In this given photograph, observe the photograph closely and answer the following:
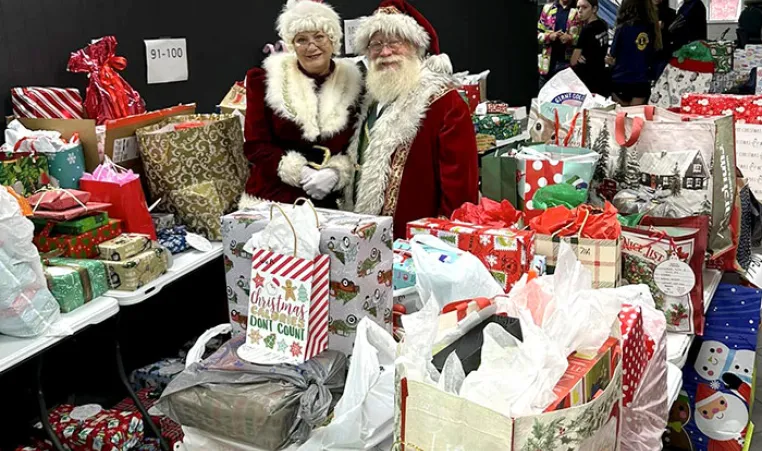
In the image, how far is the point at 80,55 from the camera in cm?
283

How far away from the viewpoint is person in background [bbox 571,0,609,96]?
6000mm

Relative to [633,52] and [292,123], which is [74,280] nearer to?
[292,123]

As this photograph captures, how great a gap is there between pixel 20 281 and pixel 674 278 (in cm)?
180

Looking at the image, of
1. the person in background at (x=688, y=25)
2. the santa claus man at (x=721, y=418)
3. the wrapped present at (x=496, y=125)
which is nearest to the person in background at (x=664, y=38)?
the person in background at (x=688, y=25)

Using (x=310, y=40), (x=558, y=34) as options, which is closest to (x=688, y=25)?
(x=558, y=34)

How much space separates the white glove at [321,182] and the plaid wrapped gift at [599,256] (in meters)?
1.05

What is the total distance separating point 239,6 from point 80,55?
1.32m

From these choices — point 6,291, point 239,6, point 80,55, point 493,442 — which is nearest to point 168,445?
point 6,291

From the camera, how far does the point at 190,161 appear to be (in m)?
2.83

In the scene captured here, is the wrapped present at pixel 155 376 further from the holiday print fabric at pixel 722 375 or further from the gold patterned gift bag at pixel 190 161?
the holiday print fabric at pixel 722 375

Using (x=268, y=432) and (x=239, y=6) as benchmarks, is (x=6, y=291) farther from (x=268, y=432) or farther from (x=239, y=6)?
(x=239, y=6)

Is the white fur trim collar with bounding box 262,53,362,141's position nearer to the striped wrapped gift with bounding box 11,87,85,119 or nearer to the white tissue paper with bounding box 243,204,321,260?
the striped wrapped gift with bounding box 11,87,85,119

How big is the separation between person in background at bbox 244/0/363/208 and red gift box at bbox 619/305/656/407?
1555mm

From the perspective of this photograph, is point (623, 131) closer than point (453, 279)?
No
